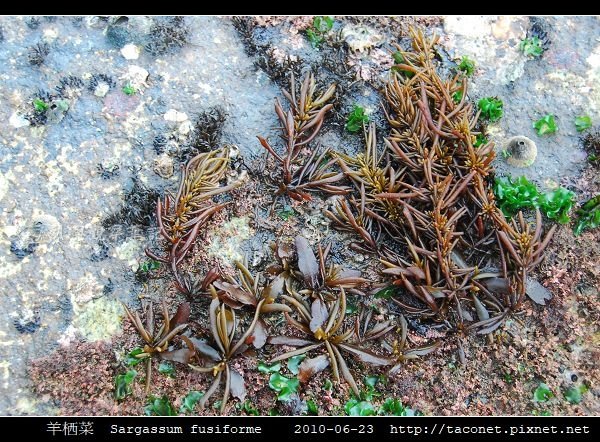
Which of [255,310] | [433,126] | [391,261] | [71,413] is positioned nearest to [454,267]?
[391,261]

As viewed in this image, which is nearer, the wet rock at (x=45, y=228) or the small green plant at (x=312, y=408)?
the small green plant at (x=312, y=408)

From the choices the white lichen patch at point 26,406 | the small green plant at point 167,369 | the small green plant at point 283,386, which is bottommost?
the white lichen patch at point 26,406

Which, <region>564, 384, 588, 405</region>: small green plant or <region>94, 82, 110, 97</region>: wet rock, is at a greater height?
<region>94, 82, 110, 97</region>: wet rock

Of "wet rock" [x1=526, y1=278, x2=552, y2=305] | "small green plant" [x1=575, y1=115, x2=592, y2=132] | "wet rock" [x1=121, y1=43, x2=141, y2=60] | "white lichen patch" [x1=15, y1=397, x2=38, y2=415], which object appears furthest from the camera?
"wet rock" [x1=121, y1=43, x2=141, y2=60]

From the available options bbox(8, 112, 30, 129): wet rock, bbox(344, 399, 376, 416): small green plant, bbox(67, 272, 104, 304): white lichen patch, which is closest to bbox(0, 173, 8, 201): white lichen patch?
bbox(8, 112, 30, 129): wet rock

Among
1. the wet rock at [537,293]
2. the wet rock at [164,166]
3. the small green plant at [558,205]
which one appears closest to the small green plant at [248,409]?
the wet rock at [164,166]

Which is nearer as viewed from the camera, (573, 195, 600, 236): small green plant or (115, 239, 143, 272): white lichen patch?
(115, 239, 143, 272): white lichen patch

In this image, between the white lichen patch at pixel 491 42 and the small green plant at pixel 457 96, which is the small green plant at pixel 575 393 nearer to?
the small green plant at pixel 457 96

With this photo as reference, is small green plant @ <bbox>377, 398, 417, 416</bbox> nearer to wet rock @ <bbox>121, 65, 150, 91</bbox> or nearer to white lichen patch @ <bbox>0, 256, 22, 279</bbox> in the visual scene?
white lichen patch @ <bbox>0, 256, 22, 279</bbox>
